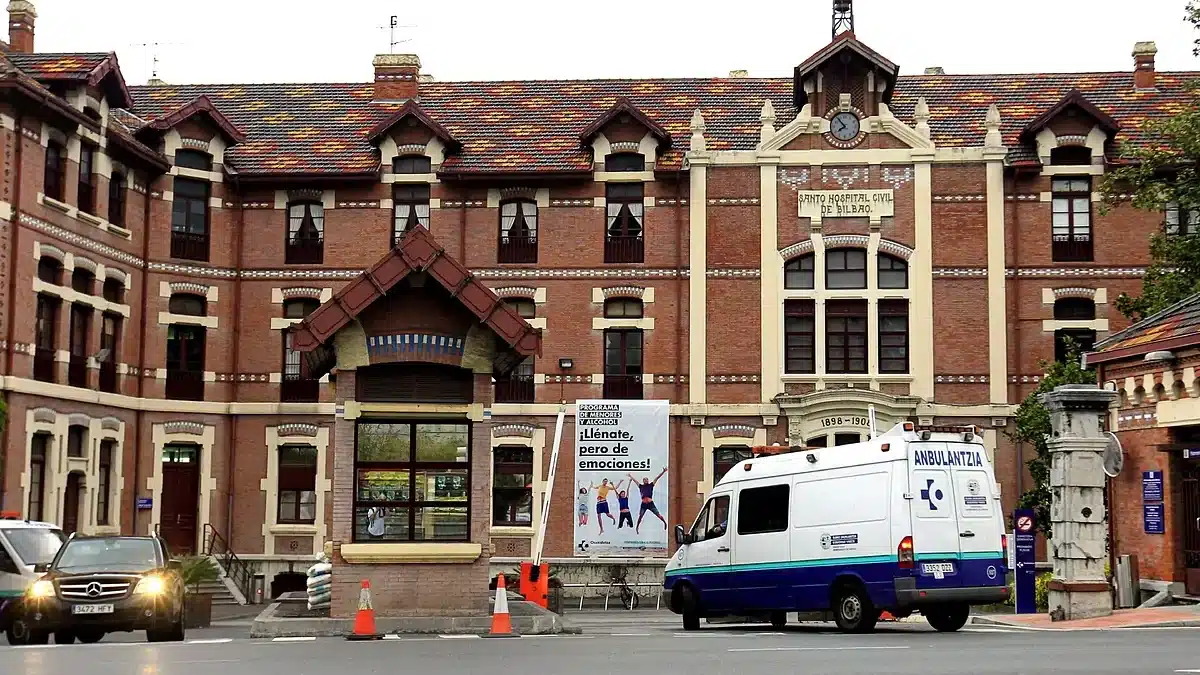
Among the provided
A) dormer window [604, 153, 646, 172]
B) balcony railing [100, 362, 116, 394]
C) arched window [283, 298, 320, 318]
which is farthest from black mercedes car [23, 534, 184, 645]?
dormer window [604, 153, 646, 172]

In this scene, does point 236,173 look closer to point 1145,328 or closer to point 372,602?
point 372,602

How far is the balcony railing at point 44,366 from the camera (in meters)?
31.8

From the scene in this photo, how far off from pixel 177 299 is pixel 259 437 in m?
4.19

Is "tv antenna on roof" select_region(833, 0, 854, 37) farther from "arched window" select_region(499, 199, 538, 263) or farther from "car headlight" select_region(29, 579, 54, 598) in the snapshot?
"car headlight" select_region(29, 579, 54, 598)

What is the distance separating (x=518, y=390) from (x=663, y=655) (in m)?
22.4

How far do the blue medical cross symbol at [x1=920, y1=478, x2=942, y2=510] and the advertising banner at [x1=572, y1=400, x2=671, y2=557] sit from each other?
47.4 ft

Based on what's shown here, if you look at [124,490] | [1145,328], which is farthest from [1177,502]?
[124,490]

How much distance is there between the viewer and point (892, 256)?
37.2m

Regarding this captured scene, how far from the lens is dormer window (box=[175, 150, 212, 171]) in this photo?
38281 millimetres

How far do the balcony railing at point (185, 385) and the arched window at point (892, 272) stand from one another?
1775cm

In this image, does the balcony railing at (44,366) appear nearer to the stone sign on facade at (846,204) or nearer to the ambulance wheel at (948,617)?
the stone sign on facade at (846,204)

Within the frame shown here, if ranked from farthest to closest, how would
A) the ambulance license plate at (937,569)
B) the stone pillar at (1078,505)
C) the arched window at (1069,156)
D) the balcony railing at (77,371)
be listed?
the arched window at (1069,156) < the balcony railing at (77,371) < the stone pillar at (1078,505) < the ambulance license plate at (937,569)

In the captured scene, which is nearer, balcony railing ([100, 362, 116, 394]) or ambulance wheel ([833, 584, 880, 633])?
ambulance wheel ([833, 584, 880, 633])

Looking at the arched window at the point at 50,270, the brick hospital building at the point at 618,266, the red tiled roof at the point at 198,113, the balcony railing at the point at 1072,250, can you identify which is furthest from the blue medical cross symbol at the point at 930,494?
the red tiled roof at the point at 198,113
